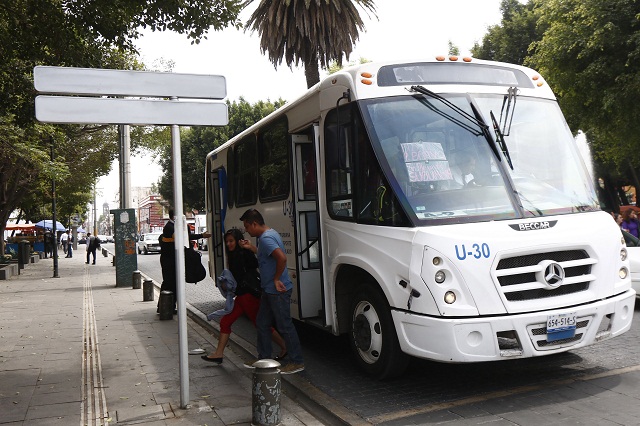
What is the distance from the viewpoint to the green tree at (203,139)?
43938mm

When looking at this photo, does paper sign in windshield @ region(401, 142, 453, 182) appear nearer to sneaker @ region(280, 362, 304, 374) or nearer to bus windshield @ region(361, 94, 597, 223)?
bus windshield @ region(361, 94, 597, 223)

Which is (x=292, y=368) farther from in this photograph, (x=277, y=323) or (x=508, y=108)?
(x=508, y=108)

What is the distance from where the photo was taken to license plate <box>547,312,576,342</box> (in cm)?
522

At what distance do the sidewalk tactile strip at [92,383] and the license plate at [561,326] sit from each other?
3787mm

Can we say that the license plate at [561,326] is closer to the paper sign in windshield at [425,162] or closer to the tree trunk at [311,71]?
the paper sign in windshield at [425,162]

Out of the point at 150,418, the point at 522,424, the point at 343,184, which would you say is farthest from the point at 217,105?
the point at 522,424

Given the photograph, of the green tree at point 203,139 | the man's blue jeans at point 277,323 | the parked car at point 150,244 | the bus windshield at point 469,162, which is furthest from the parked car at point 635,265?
the green tree at point 203,139

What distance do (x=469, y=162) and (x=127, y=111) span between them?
3024 mm

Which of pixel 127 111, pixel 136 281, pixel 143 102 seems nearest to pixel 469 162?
pixel 143 102

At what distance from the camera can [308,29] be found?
68.7 ft

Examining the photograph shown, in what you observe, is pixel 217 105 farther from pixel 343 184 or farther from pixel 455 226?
pixel 455 226

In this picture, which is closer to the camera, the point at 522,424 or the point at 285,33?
the point at 522,424

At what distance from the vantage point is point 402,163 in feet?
19.1

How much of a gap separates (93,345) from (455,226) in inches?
229
